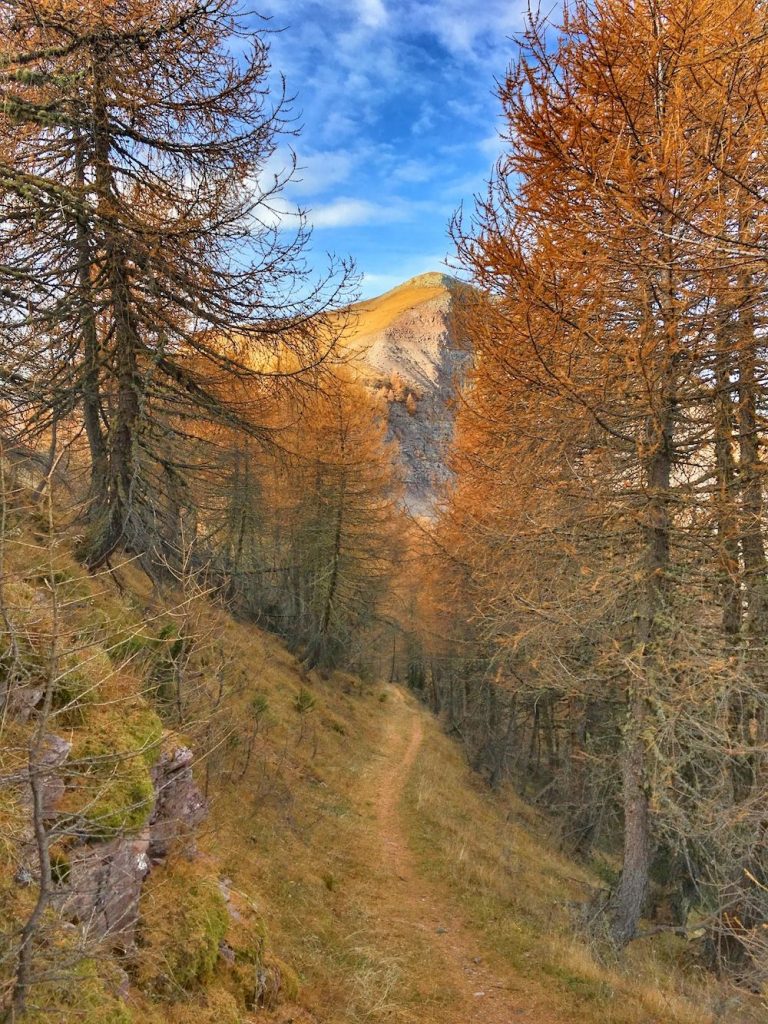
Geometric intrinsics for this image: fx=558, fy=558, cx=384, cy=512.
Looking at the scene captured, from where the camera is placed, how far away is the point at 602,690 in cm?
761

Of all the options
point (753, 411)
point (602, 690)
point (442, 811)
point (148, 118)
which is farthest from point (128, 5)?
point (442, 811)

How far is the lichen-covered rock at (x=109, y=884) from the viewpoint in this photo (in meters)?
2.90

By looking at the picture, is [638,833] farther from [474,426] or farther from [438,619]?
[438,619]

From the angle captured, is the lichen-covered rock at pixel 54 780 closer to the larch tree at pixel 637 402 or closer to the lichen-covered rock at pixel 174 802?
the lichen-covered rock at pixel 174 802

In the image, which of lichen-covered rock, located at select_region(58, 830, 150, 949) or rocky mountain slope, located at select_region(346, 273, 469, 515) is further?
rocky mountain slope, located at select_region(346, 273, 469, 515)

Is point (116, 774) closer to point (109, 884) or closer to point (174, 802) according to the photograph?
point (109, 884)

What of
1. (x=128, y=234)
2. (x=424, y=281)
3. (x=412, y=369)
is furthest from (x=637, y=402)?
(x=424, y=281)

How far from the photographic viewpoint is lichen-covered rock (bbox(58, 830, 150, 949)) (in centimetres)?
290

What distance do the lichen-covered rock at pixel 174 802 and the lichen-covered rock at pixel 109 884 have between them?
51 cm

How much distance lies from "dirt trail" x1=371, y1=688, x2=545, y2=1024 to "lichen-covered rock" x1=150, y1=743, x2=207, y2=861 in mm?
3003

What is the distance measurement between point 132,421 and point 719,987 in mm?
9615

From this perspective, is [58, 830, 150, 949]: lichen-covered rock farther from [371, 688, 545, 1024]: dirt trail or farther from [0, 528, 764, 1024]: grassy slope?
[371, 688, 545, 1024]: dirt trail

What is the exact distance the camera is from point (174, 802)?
4.42m

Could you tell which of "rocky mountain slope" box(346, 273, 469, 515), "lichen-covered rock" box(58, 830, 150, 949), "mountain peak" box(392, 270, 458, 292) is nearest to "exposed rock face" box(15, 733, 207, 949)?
"lichen-covered rock" box(58, 830, 150, 949)
